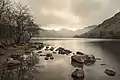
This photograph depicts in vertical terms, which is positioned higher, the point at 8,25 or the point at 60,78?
the point at 8,25

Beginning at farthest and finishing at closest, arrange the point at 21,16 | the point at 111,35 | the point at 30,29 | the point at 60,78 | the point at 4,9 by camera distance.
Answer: the point at 111,35 < the point at 30,29 < the point at 21,16 < the point at 4,9 < the point at 60,78

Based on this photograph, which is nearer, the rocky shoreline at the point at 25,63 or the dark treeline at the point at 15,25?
the rocky shoreline at the point at 25,63

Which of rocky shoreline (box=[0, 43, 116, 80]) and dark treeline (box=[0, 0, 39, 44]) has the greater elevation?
dark treeline (box=[0, 0, 39, 44])

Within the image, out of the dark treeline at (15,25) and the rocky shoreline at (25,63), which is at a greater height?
the dark treeline at (15,25)

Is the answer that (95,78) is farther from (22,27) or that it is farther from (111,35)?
(111,35)

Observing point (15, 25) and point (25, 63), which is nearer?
point (25, 63)

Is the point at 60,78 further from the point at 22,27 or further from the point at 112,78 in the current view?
the point at 22,27

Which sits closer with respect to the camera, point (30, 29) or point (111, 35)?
Result: point (30, 29)

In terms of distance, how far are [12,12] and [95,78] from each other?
144ft

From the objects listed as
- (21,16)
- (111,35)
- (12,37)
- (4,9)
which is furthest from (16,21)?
(111,35)

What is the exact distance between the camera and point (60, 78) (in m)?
15.9

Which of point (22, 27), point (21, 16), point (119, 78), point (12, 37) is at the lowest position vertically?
point (119, 78)

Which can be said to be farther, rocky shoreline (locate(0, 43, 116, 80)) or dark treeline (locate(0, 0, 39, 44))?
dark treeline (locate(0, 0, 39, 44))

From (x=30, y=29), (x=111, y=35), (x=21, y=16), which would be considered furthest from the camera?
(x=111, y=35)
